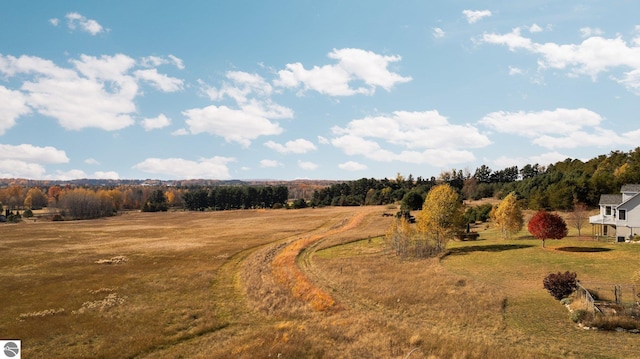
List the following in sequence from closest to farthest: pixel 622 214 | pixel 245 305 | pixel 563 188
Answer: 1. pixel 245 305
2. pixel 622 214
3. pixel 563 188

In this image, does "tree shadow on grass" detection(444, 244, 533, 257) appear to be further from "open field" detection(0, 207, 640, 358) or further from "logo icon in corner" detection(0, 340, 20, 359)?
"logo icon in corner" detection(0, 340, 20, 359)

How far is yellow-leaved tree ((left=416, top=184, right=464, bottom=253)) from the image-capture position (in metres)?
63.6

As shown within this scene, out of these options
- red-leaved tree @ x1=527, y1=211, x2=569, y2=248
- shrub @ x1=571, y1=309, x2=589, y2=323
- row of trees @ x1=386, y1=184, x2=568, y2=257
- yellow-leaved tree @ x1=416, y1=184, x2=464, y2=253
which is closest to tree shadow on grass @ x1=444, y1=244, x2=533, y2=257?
row of trees @ x1=386, y1=184, x2=568, y2=257

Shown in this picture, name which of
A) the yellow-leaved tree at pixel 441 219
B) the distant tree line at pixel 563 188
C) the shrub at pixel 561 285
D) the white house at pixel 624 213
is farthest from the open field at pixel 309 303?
the distant tree line at pixel 563 188

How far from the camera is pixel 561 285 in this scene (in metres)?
35.1

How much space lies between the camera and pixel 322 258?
205ft

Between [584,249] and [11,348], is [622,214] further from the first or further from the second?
[11,348]

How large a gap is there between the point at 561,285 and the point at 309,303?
23.7 meters

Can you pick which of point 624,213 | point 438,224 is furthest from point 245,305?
point 624,213

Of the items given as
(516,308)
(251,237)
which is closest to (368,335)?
(516,308)

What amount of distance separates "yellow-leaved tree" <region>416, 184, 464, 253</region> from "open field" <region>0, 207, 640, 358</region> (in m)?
3.59

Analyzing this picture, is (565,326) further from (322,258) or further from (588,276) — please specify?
(322,258)

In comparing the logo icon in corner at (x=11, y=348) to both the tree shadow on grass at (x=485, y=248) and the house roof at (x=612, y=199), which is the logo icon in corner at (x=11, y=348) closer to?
the tree shadow on grass at (x=485, y=248)

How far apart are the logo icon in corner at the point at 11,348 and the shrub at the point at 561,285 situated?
146 feet
